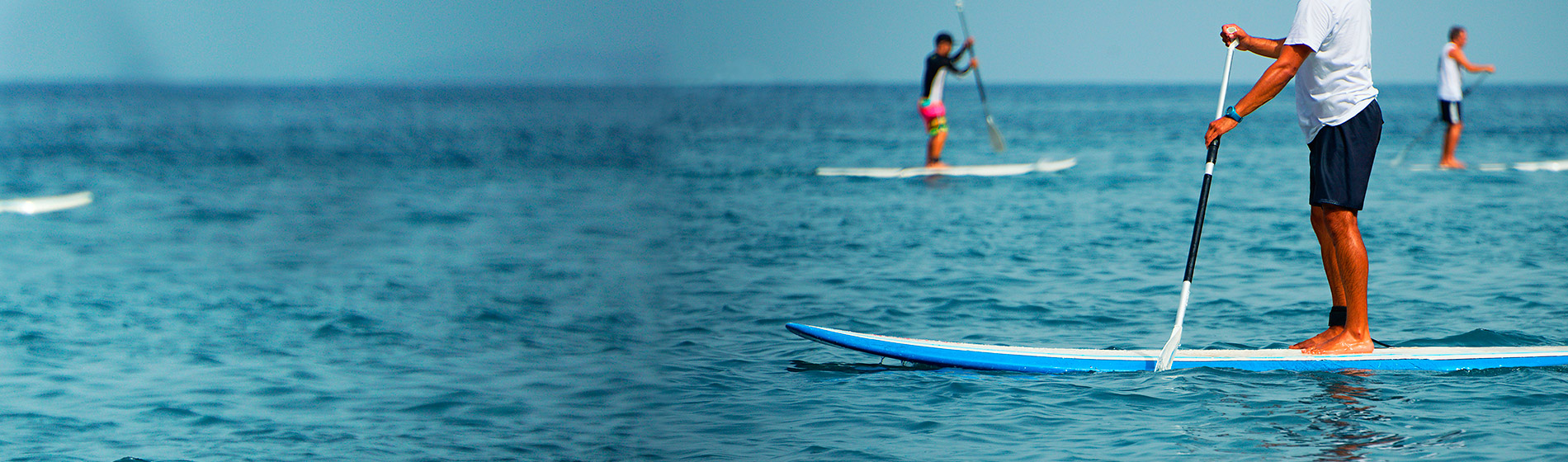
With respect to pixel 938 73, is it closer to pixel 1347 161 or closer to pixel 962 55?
pixel 962 55

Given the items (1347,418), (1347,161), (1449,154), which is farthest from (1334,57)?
Answer: (1449,154)

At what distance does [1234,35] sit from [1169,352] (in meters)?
1.55

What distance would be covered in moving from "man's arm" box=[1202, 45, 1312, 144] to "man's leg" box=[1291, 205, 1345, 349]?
71 centimetres

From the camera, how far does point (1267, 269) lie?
10.3 meters

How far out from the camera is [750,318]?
343 inches

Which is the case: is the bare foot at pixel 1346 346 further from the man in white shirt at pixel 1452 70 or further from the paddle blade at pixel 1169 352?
the man in white shirt at pixel 1452 70

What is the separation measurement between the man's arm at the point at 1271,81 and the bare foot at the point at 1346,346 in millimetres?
1192

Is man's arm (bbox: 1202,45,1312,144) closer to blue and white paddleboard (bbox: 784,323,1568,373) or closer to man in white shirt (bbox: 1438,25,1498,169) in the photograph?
blue and white paddleboard (bbox: 784,323,1568,373)

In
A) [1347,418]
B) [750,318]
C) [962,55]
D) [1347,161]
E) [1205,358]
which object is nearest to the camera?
[1347,418]

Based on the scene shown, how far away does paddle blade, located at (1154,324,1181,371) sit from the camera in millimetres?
6273

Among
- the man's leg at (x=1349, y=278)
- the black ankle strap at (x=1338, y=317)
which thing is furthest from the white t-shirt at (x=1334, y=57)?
the black ankle strap at (x=1338, y=317)

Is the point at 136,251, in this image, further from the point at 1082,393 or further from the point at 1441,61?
the point at 1441,61

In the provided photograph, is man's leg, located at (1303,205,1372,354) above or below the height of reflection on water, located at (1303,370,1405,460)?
above

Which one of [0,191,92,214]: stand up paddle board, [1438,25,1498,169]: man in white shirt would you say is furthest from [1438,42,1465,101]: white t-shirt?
[0,191,92,214]: stand up paddle board
